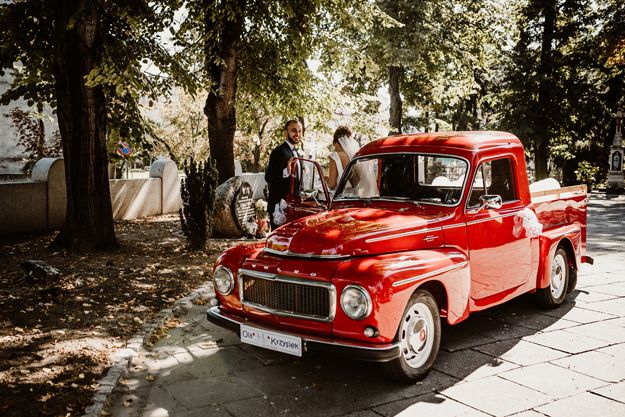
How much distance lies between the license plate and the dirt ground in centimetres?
130

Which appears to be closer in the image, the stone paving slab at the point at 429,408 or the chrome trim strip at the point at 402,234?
the stone paving slab at the point at 429,408

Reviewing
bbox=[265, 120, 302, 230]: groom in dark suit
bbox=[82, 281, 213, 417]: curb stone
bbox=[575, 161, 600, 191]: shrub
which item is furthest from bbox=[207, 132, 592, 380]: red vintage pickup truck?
bbox=[575, 161, 600, 191]: shrub

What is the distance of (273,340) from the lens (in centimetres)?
448

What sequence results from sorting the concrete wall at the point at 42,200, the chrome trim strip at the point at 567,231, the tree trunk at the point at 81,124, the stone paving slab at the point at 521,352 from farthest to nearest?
the concrete wall at the point at 42,200 < the tree trunk at the point at 81,124 < the chrome trim strip at the point at 567,231 < the stone paving slab at the point at 521,352

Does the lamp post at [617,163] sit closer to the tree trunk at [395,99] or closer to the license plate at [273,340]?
the tree trunk at [395,99]

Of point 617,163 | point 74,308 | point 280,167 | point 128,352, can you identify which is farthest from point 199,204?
point 617,163

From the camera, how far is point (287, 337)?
438 cm

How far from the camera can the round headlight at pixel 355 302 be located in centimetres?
412

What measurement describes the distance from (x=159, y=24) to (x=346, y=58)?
5.65 metres

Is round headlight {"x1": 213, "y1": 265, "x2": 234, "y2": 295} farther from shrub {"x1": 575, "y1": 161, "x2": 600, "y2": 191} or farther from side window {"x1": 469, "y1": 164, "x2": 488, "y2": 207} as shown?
shrub {"x1": 575, "y1": 161, "x2": 600, "y2": 191}

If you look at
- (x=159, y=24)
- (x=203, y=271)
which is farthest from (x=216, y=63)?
(x=203, y=271)

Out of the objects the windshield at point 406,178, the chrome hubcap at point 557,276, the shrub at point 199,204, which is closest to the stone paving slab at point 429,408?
the windshield at point 406,178

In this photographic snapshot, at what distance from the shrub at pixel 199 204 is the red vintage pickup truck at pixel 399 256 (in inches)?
153

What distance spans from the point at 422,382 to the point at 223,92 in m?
9.79
